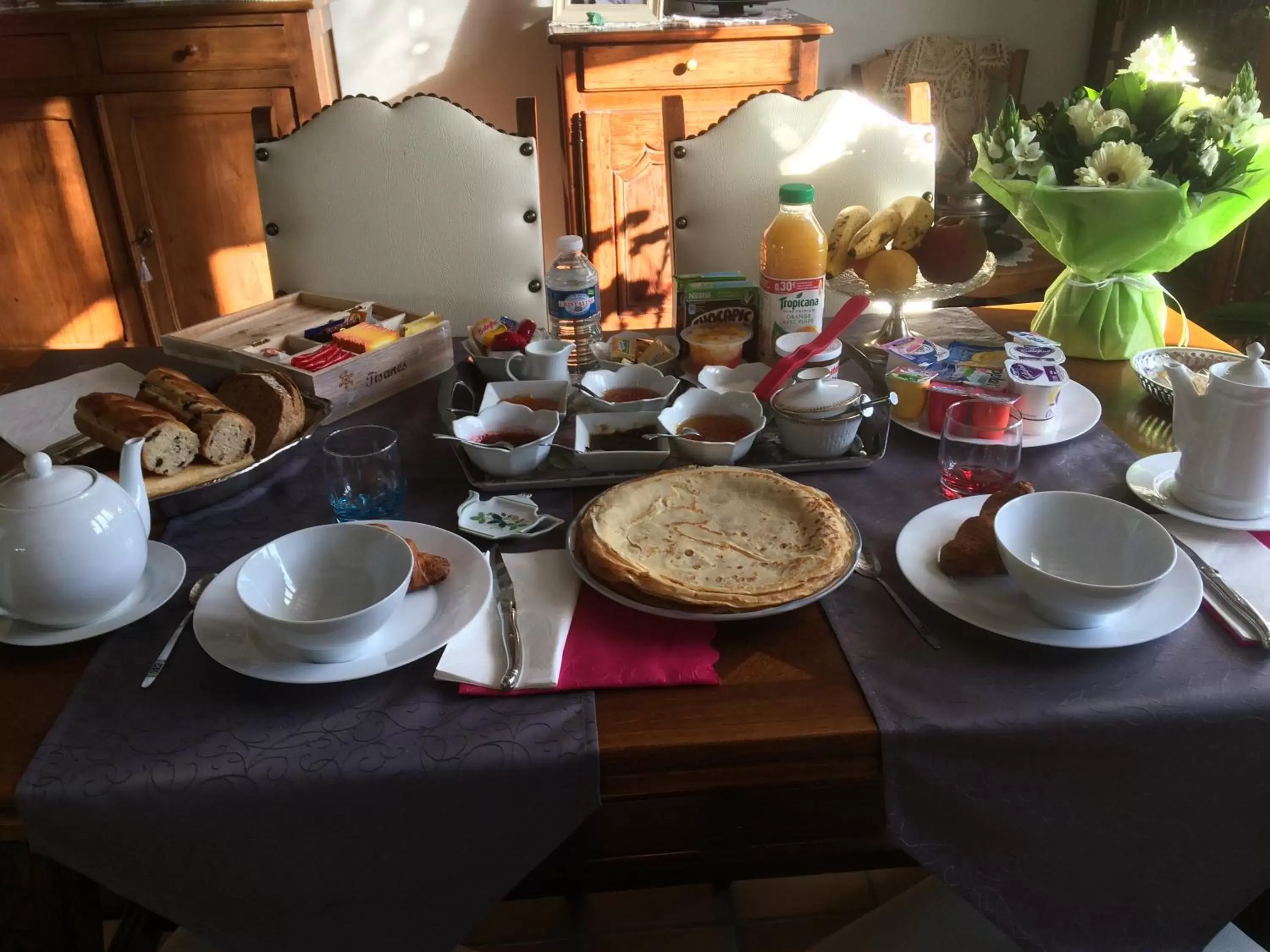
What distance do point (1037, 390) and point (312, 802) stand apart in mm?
932

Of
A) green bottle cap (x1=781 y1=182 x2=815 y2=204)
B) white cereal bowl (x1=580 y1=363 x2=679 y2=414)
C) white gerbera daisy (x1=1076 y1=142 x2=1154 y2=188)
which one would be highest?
white gerbera daisy (x1=1076 y1=142 x2=1154 y2=188)

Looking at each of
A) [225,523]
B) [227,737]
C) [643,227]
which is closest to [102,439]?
[225,523]

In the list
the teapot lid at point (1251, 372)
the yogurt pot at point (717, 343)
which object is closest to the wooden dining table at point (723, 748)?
the yogurt pot at point (717, 343)

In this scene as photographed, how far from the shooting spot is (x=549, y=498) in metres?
1.10

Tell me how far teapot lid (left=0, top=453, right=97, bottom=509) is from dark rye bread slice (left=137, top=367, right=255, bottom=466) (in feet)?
0.89

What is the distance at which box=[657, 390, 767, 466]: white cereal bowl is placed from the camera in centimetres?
113

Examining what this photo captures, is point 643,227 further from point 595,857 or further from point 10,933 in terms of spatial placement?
point 10,933

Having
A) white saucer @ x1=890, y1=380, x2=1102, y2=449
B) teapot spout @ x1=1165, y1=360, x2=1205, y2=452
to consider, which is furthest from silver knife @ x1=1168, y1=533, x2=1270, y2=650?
white saucer @ x1=890, y1=380, x2=1102, y2=449

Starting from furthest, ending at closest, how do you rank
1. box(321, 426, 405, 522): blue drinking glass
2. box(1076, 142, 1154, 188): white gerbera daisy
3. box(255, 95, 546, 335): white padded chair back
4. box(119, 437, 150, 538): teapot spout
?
box(255, 95, 546, 335): white padded chair back, box(1076, 142, 1154, 188): white gerbera daisy, box(321, 426, 405, 522): blue drinking glass, box(119, 437, 150, 538): teapot spout

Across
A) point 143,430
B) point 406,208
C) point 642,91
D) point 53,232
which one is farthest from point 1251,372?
point 53,232

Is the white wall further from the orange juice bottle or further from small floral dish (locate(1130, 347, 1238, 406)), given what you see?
small floral dish (locate(1130, 347, 1238, 406))

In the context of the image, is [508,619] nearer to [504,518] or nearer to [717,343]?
[504,518]

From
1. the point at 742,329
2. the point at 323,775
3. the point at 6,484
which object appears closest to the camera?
the point at 323,775

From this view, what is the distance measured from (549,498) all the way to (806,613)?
0.34 m
